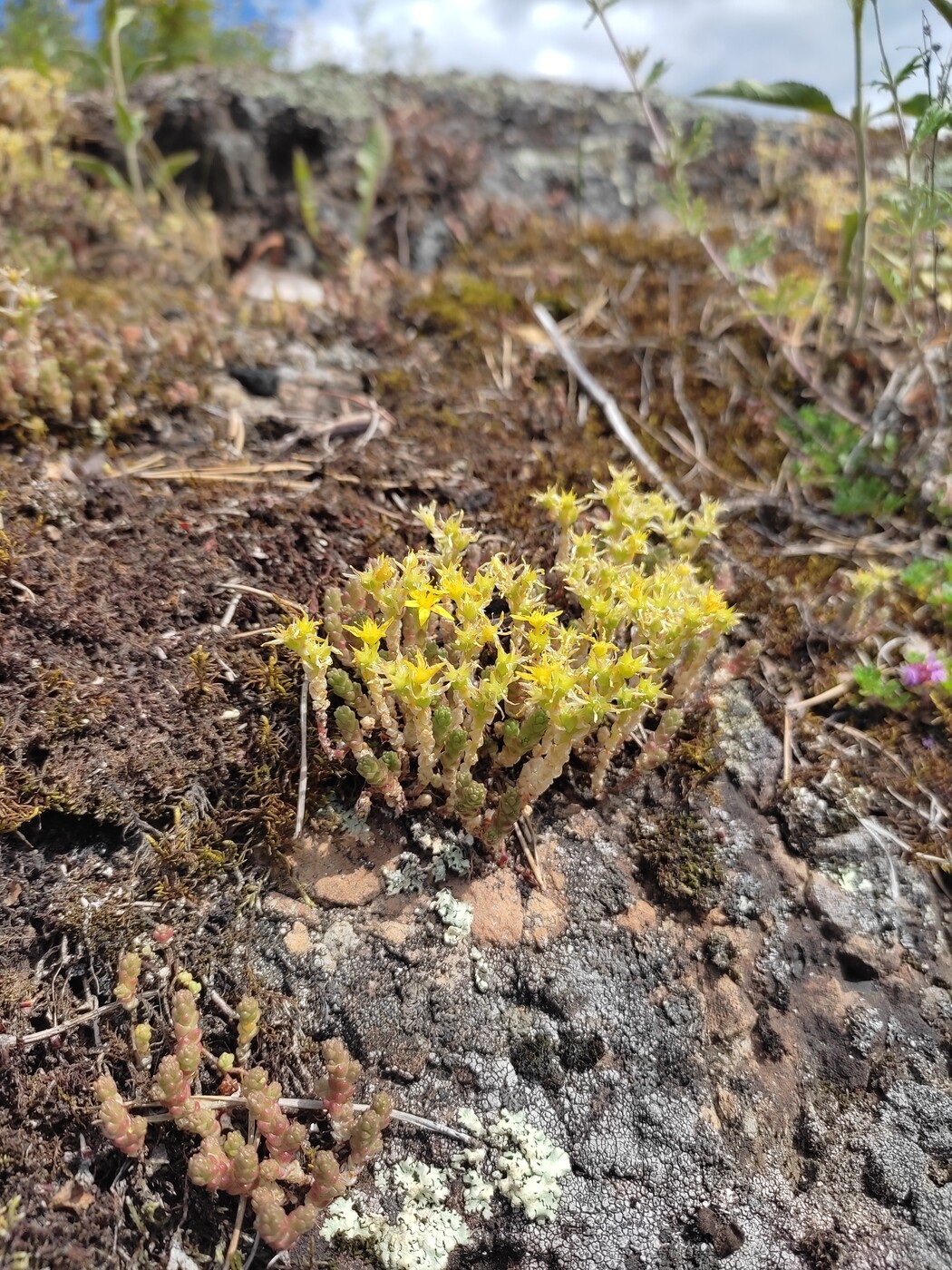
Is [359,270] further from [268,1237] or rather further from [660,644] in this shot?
[268,1237]

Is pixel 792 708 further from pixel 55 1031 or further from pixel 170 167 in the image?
pixel 170 167

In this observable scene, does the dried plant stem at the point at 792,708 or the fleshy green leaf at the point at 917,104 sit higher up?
the fleshy green leaf at the point at 917,104

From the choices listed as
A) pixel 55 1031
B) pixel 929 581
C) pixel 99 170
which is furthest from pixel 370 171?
pixel 55 1031

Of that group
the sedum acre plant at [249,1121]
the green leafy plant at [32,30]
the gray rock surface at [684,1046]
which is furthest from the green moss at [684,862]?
the green leafy plant at [32,30]

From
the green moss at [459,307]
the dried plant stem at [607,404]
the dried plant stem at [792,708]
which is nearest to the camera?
the dried plant stem at [792,708]

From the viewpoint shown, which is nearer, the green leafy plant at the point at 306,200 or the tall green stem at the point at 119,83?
the tall green stem at the point at 119,83

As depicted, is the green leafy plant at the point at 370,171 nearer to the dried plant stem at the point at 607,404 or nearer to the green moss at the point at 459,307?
the green moss at the point at 459,307

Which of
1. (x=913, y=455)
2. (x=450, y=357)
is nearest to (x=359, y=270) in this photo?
(x=450, y=357)
